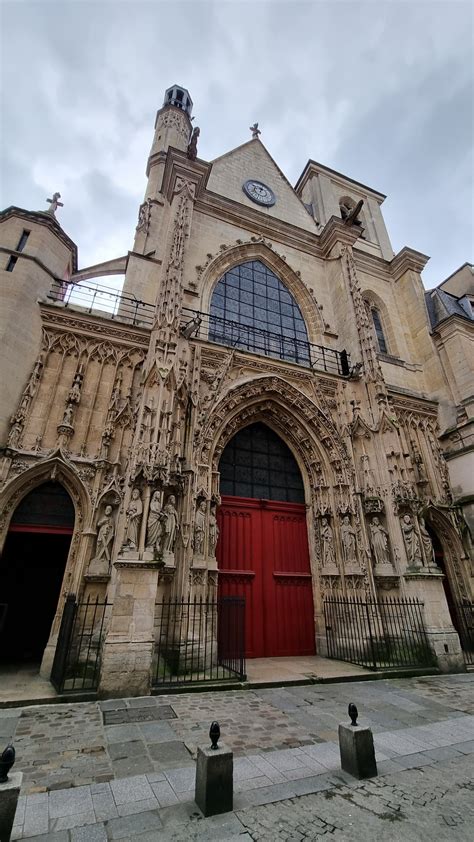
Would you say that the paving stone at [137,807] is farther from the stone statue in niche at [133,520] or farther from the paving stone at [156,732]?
the stone statue in niche at [133,520]

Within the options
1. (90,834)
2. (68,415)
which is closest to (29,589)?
(68,415)

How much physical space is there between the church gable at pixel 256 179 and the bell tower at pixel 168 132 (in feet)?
6.83

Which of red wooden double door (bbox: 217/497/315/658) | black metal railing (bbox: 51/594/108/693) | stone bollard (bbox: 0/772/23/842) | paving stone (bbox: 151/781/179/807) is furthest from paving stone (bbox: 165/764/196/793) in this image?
red wooden double door (bbox: 217/497/315/658)

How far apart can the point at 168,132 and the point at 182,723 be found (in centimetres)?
1986

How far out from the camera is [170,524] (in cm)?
672

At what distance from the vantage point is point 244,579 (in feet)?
27.4

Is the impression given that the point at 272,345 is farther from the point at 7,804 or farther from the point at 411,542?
the point at 7,804

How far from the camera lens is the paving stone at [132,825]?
227cm

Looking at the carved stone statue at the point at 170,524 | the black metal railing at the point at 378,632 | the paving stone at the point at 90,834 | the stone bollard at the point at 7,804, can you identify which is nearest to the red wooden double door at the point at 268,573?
the black metal railing at the point at 378,632

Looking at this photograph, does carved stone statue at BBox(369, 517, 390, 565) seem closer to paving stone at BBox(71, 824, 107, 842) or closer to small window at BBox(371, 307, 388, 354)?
small window at BBox(371, 307, 388, 354)

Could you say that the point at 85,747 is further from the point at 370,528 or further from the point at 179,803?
the point at 370,528

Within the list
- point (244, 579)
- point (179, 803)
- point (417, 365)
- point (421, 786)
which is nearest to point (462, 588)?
point (244, 579)

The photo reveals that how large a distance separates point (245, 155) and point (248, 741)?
1953 cm

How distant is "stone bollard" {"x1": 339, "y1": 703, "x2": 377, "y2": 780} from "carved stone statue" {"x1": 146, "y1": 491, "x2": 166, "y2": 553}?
3.90 metres
